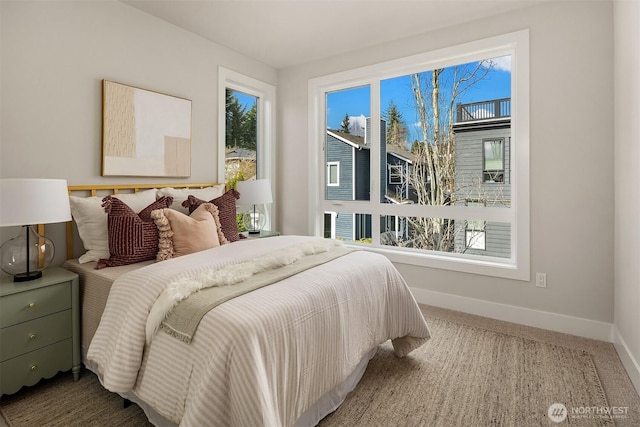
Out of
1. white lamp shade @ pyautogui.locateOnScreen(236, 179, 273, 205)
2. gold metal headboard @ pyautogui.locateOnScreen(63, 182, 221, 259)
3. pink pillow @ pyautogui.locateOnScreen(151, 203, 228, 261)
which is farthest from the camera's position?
white lamp shade @ pyautogui.locateOnScreen(236, 179, 273, 205)

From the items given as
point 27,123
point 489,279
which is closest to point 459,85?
point 489,279

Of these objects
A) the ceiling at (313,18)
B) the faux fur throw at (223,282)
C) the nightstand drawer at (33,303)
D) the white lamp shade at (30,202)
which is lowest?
the nightstand drawer at (33,303)

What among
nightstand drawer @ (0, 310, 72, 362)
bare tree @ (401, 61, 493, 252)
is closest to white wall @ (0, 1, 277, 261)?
nightstand drawer @ (0, 310, 72, 362)

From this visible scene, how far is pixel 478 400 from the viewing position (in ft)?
6.14

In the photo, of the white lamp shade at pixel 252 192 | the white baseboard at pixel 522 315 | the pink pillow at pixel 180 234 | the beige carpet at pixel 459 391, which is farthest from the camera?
the white lamp shade at pixel 252 192

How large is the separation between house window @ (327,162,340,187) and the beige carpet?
7.07ft

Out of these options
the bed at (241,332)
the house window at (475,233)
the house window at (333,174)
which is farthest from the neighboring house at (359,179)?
the bed at (241,332)

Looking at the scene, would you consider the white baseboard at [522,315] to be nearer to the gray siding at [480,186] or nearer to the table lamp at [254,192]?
the gray siding at [480,186]

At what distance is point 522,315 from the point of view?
9.61ft

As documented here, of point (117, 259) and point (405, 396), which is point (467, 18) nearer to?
point (405, 396)

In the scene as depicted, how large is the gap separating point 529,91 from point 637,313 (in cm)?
183

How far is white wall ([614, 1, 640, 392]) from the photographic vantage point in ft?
6.52

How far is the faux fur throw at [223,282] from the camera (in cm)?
143

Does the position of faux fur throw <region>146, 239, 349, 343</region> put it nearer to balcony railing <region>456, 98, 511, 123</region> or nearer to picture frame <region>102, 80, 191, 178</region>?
picture frame <region>102, 80, 191, 178</region>
